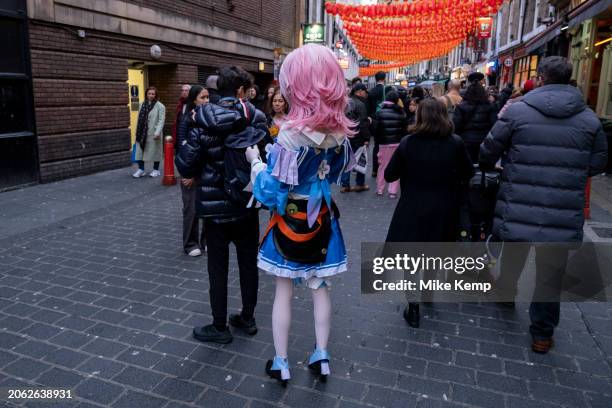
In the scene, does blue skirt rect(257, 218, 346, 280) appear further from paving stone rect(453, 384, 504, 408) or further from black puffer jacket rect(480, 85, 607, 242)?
black puffer jacket rect(480, 85, 607, 242)

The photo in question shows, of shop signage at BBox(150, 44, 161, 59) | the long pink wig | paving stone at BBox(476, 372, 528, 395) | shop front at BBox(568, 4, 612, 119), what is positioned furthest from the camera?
shop front at BBox(568, 4, 612, 119)

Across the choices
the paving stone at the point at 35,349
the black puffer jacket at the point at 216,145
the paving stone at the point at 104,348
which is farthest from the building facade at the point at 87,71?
the black puffer jacket at the point at 216,145

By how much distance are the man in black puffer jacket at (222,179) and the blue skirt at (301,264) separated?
0.52 metres

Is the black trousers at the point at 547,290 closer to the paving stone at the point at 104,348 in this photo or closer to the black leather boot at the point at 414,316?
the black leather boot at the point at 414,316

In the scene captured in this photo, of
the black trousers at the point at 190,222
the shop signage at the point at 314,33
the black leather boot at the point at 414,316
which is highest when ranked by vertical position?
the shop signage at the point at 314,33

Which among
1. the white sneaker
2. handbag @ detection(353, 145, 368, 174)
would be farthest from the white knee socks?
handbag @ detection(353, 145, 368, 174)

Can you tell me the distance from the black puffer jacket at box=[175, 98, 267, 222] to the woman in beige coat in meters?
6.73

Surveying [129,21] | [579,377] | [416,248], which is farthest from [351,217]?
[129,21]

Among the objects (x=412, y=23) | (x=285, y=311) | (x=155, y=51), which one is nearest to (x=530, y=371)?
(x=285, y=311)

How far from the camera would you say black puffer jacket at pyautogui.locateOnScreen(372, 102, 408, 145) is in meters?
8.52

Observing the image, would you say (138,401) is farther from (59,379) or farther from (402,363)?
(402,363)

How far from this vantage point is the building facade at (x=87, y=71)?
8516 millimetres

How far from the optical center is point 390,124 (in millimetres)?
8523

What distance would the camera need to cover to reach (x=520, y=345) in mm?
3654
